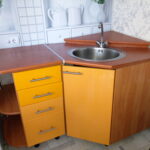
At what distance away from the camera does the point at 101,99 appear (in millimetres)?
1364

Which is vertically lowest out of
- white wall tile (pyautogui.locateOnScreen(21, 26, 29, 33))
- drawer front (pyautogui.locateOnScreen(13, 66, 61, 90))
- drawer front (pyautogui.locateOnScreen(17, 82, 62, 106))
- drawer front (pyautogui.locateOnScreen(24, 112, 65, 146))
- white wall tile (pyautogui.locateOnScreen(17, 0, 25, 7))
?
drawer front (pyautogui.locateOnScreen(24, 112, 65, 146))

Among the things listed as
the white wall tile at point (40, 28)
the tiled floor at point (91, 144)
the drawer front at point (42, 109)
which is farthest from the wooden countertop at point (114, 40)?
the tiled floor at point (91, 144)

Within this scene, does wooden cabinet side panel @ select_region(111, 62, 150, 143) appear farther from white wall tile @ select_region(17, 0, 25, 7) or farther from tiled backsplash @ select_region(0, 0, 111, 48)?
white wall tile @ select_region(17, 0, 25, 7)

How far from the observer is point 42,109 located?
4.70ft

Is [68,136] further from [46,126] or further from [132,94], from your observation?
[132,94]

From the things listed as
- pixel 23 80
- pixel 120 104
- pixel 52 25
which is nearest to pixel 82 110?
pixel 120 104

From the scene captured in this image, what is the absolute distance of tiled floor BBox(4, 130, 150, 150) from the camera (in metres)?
1.61

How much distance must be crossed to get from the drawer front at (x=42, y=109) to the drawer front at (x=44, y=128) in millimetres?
42

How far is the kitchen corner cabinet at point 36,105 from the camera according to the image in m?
1.30

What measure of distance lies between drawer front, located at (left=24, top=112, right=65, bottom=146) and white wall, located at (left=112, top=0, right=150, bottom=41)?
3.76 feet

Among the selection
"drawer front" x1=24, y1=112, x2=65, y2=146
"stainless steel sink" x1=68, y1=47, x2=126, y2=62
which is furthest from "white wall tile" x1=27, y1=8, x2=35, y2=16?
"drawer front" x1=24, y1=112, x2=65, y2=146

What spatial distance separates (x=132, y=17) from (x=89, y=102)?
1.04m

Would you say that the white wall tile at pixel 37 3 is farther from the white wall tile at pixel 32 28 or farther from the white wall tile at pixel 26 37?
the white wall tile at pixel 26 37

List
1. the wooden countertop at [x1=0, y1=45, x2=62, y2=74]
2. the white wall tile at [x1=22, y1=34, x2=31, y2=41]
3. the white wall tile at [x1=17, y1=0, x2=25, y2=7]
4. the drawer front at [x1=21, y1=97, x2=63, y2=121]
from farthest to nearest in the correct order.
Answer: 1. the white wall tile at [x1=22, y1=34, x2=31, y2=41]
2. the white wall tile at [x1=17, y1=0, x2=25, y2=7]
3. the drawer front at [x1=21, y1=97, x2=63, y2=121]
4. the wooden countertop at [x1=0, y1=45, x2=62, y2=74]
